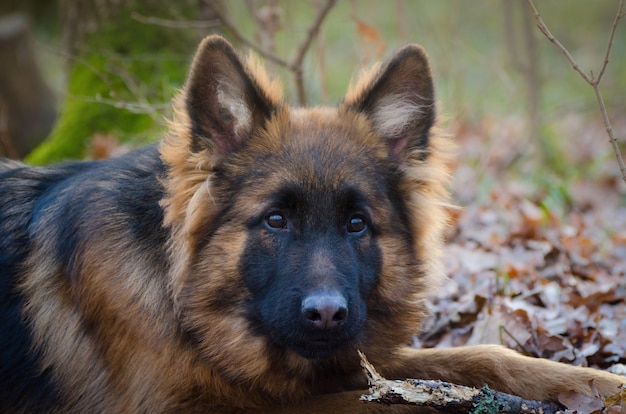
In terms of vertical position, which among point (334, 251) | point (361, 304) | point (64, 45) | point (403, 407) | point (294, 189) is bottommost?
point (403, 407)

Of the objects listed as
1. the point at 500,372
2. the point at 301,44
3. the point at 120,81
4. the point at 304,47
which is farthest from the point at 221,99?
the point at 120,81

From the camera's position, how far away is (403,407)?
3801 millimetres

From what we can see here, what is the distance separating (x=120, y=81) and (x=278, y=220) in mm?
5407

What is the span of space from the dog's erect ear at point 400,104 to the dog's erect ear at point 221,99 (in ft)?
2.10

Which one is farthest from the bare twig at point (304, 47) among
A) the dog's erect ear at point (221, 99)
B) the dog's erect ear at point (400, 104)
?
the dog's erect ear at point (221, 99)

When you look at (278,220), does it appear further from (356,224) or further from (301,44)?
(301,44)

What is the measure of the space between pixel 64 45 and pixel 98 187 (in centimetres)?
596

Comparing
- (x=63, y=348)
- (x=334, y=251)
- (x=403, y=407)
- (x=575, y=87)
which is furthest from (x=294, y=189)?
(x=575, y=87)

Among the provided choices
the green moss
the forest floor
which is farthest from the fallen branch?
the green moss

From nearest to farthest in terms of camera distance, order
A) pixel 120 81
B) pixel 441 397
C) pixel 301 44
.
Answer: pixel 441 397 < pixel 301 44 < pixel 120 81

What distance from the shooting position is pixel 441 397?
10.5ft

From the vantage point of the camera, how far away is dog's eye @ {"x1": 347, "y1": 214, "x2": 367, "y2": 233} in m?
3.87

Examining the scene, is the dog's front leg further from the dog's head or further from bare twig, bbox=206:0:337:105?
bare twig, bbox=206:0:337:105

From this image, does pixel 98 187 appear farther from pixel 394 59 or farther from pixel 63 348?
pixel 394 59
